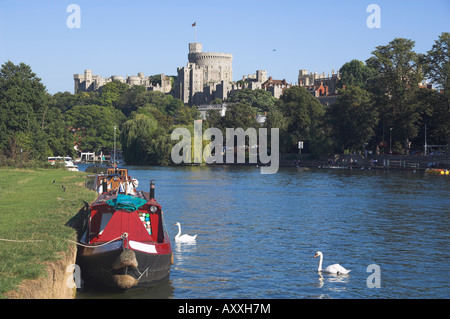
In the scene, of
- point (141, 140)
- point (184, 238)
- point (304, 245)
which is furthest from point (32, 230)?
point (141, 140)

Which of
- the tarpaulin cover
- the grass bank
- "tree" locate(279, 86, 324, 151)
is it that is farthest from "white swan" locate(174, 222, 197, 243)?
"tree" locate(279, 86, 324, 151)

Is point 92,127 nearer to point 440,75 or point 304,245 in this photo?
point 440,75

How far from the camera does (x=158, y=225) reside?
970 inches

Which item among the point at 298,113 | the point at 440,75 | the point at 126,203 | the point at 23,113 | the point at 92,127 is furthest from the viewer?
the point at 92,127

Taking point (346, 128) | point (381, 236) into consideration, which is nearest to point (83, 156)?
point (346, 128)

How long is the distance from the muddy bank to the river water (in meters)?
1.43

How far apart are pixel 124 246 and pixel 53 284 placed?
11.0ft

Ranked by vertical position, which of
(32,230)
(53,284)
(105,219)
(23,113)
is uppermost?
(23,113)

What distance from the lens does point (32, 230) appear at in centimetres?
2259

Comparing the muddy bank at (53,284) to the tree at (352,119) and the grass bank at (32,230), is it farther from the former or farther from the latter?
the tree at (352,119)

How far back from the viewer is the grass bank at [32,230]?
1667cm

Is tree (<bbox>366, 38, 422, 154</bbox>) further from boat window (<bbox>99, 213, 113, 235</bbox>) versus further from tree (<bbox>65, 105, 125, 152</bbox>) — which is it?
boat window (<bbox>99, 213, 113, 235</bbox>)

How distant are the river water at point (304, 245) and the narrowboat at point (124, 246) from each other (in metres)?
0.60
